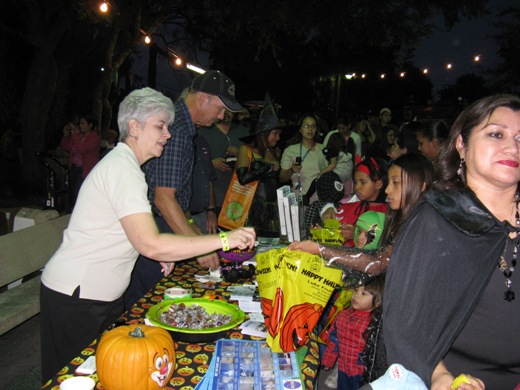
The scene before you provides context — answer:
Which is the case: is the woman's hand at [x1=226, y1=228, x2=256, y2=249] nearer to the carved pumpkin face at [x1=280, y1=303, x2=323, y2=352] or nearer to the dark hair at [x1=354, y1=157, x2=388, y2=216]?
the carved pumpkin face at [x1=280, y1=303, x2=323, y2=352]

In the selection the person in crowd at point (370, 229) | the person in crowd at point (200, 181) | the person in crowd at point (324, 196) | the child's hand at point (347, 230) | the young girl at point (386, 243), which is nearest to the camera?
the young girl at point (386, 243)

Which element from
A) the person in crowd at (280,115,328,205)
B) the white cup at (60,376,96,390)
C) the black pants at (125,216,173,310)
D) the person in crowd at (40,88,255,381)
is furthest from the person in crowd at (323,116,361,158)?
the white cup at (60,376,96,390)

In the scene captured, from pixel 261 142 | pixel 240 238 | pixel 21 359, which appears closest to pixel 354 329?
pixel 240 238

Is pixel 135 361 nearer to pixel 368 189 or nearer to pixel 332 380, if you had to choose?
pixel 332 380

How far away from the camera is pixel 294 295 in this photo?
2.26 metres

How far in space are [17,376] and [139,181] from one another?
103 inches

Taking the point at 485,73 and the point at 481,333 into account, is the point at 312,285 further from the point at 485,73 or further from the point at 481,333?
the point at 485,73

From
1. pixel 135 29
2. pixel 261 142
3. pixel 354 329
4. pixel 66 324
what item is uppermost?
pixel 135 29

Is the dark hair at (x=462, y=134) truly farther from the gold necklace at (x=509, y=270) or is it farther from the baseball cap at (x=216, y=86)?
the baseball cap at (x=216, y=86)

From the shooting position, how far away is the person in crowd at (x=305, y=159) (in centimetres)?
720

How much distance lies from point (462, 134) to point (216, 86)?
2164 mm

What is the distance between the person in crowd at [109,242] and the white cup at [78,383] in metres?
0.65

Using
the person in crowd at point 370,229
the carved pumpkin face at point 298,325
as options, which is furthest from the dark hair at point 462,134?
the person in crowd at point 370,229

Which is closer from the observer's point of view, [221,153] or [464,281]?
[464,281]
